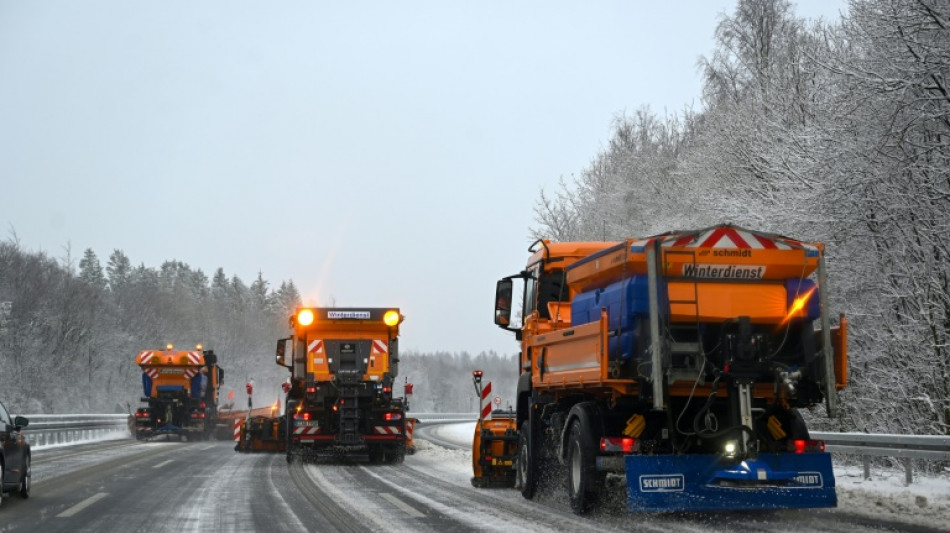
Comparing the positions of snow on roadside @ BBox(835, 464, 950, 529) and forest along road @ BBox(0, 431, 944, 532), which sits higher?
snow on roadside @ BBox(835, 464, 950, 529)

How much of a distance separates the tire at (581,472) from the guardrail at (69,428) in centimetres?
1940

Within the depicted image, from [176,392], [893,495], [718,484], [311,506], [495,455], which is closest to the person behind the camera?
[718,484]

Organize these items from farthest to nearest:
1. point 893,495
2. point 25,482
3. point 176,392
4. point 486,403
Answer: point 176,392 < point 486,403 < point 25,482 < point 893,495

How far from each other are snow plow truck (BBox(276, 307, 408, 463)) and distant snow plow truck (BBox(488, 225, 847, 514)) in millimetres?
10163

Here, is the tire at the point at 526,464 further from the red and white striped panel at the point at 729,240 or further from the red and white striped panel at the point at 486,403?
the red and white striped panel at the point at 729,240

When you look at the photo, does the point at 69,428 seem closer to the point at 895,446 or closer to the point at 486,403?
the point at 486,403

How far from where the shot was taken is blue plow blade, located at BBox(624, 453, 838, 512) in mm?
8820

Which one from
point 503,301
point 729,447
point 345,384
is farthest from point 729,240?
point 345,384

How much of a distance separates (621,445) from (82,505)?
21.0ft

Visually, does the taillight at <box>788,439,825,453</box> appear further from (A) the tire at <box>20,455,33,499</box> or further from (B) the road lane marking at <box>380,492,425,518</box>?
(A) the tire at <box>20,455,33,499</box>

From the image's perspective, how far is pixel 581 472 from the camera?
9594 millimetres

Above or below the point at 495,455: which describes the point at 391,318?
above

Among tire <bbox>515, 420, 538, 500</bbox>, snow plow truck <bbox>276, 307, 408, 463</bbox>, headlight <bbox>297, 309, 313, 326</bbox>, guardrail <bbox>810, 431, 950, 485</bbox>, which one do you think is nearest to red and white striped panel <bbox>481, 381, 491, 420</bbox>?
tire <bbox>515, 420, 538, 500</bbox>

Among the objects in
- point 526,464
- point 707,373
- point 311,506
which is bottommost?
point 311,506
